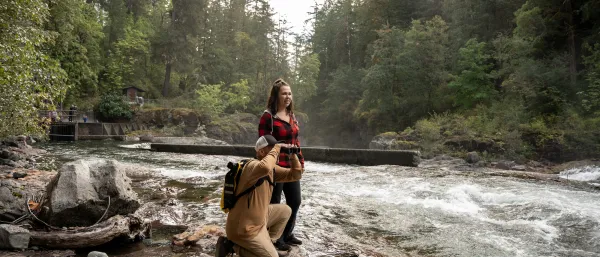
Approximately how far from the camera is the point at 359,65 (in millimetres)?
42312

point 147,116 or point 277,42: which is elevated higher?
point 277,42

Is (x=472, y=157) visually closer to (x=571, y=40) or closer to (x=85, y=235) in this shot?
(x=571, y=40)

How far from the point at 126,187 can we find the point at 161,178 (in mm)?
5308

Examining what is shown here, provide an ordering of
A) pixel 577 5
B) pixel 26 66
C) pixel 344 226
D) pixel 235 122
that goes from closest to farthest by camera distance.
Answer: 1. pixel 344 226
2. pixel 26 66
3. pixel 577 5
4. pixel 235 122

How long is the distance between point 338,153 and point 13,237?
42.6 ft

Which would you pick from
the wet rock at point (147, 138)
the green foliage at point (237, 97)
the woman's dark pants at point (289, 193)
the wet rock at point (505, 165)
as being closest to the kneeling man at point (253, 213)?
the woman's dark pants at point (289, 193)

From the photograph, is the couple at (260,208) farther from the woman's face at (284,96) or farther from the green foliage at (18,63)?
the green foliage at (18,63)

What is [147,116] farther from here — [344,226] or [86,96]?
[344,226]

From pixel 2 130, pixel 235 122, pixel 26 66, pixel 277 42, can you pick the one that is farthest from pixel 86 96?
pixel 26 66

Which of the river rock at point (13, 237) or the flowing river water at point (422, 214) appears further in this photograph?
the flowing river water at point (422, 214)

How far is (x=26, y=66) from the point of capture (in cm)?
744

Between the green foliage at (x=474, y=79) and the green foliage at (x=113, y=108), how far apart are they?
27.5 m

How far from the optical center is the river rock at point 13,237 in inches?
161

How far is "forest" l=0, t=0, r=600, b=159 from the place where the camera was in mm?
16500
